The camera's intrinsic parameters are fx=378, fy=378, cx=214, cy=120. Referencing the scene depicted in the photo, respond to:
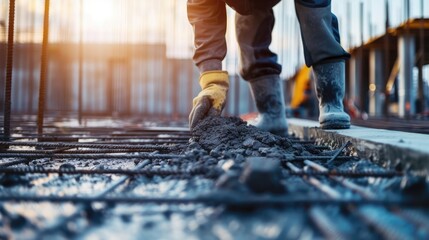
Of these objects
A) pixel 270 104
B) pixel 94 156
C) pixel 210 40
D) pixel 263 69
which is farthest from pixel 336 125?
pixel 94 156

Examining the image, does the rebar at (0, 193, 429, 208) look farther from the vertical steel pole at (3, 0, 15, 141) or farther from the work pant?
the work pant

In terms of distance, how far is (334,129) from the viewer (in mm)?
1591

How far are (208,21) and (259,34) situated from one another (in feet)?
1.27

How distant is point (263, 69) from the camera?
6.72 feet

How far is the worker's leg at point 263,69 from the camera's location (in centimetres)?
203

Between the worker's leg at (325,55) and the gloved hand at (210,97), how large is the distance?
416 millimetres

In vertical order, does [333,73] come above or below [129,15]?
below

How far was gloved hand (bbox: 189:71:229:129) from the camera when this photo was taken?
64.0 inches

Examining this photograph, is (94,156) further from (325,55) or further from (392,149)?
(325,55)

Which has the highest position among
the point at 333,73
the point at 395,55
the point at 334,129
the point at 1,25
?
the point at 395,55

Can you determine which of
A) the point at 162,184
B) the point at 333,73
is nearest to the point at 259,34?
the point at 333,73

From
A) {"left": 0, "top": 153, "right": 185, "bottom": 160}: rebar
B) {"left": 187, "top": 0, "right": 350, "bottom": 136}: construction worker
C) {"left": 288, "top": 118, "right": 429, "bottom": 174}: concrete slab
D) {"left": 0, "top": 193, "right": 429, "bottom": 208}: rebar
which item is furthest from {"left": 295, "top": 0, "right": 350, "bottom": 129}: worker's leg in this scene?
{"left": 0, "top": 193, "right": 429, "bottom": 208}: rebar

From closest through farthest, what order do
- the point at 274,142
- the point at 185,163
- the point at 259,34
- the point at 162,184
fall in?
1. the point at 162,184
2. the point at 185,163
3. the point at 274,142
4. the point at 259,34

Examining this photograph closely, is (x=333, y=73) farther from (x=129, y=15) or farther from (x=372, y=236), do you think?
(x=129, y=15)
